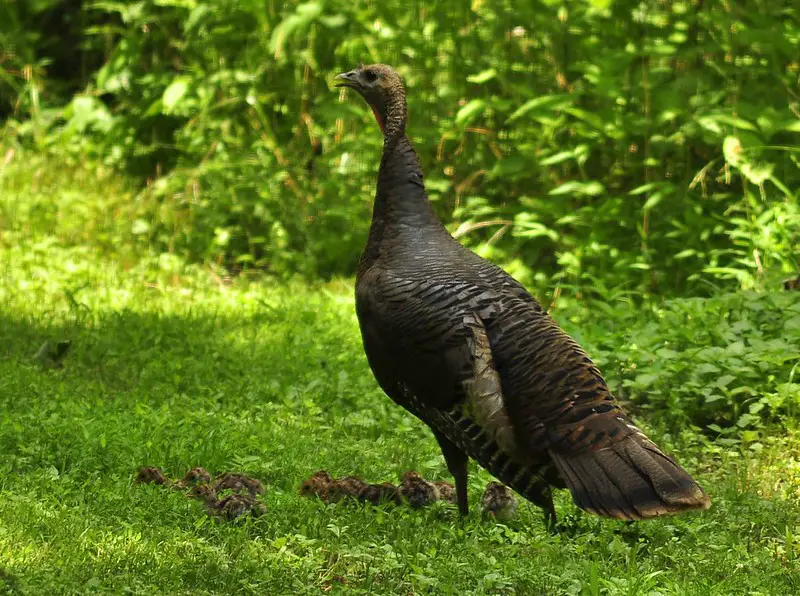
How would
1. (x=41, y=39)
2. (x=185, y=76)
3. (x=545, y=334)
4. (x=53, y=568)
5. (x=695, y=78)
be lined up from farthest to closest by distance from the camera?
(x=41, y=39)
(x=185, y=76)
(x=695, y=78)
(x=545, y=334)
(x=53, y=568)

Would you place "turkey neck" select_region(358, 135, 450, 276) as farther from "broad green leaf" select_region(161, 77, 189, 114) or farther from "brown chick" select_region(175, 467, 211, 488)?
"broad green leaf" select_region(161, 77, 189, 114)

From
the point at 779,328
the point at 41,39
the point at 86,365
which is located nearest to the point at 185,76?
the point at 41,39

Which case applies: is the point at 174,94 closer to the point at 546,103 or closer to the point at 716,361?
the point at 546,103

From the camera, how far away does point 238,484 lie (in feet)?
16.6

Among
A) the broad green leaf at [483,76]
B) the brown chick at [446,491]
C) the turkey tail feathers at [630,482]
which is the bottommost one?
the brown chick at [446,491]

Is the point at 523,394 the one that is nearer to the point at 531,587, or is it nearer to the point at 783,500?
the point at 531,587

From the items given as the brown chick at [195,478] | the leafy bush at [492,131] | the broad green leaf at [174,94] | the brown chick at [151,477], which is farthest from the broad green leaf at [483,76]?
the brown chick at [151,477]

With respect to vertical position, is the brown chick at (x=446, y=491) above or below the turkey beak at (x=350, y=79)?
below

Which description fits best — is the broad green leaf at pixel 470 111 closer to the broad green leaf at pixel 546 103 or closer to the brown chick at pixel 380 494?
the broad green leaf at pixel 546 103

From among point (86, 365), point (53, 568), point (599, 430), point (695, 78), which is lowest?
point (86, 365)

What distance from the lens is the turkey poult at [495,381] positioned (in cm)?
441

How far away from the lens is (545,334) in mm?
4965

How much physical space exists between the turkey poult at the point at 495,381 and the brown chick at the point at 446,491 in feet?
0.62

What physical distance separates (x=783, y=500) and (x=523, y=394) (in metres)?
1.64
